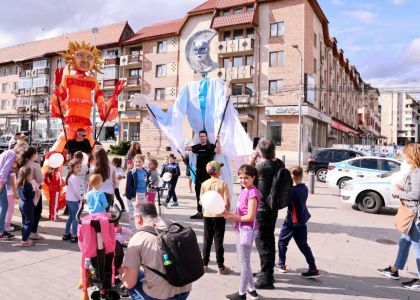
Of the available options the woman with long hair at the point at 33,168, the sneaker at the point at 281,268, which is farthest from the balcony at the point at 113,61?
the sneaker at the point at 281,268

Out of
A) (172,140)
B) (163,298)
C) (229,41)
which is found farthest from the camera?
(229,41)

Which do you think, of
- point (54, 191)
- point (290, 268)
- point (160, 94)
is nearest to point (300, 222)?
point (290, 268)

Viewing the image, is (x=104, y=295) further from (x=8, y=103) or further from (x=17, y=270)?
(x=8, y=103)

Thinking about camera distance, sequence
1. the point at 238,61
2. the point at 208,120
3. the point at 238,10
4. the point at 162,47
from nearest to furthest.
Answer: the point at 208,120, the point at 238,10, the point at 238,61, the point at 162,47

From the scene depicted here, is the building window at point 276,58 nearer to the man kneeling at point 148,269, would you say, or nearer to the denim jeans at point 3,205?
the denim jeans at point 3,205

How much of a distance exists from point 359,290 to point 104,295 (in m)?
3.18

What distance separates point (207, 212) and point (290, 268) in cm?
171

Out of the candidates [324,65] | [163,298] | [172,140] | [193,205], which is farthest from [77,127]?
[324,65]

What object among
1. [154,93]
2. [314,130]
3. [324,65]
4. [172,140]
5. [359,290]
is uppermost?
[324,65]

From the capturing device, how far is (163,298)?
270cm

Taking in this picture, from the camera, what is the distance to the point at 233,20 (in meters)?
30.2

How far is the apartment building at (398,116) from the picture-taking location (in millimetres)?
107125

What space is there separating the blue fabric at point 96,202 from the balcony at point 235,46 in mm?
27505

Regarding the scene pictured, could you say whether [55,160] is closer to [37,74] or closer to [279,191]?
[279,191]
